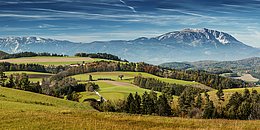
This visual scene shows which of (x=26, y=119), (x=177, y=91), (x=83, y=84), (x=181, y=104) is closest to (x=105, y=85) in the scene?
(x=83, y=84)

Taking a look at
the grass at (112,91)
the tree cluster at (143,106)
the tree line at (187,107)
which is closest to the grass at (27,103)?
the tree line at (187,107)

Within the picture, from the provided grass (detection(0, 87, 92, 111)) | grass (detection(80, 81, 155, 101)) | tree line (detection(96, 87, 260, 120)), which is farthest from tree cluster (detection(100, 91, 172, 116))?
grass (detection(0, 87, 92, 111))

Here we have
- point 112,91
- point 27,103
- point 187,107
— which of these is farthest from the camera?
point 112,91

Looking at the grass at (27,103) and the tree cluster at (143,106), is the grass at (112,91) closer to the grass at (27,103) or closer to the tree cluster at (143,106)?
the tree cluster at (143,106)

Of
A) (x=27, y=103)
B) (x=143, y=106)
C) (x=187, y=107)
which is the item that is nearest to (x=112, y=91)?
(x=143, y=106)

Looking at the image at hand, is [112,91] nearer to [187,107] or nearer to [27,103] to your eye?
[187,107]

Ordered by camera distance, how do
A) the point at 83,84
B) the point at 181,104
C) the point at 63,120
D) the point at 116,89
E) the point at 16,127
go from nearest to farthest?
1. the point at 16,127
2. the point at 63,120
3. the point at 181,104
4. the point at 116,89
5. the point at 83,84

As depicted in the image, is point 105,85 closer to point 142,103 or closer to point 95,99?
point 95,99

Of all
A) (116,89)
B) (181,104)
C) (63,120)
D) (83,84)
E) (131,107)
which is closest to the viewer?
(63,120)

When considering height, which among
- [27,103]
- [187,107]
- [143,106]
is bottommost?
[187,107]

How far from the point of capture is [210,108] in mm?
128250

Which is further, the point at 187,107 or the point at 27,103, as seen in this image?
the point at 187,107

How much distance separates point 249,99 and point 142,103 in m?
49.5

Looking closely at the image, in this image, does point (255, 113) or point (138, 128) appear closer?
point (138, 128)
